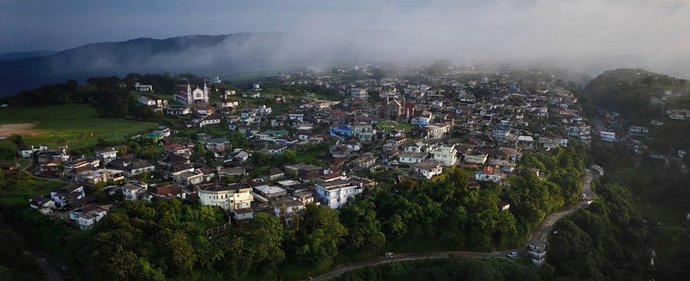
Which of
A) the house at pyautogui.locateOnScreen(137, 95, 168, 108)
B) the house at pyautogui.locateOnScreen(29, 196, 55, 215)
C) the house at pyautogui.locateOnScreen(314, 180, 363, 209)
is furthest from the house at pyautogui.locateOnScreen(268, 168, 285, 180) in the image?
the house at pyautogui.locateOnScreen(137, 95, 168, 108)

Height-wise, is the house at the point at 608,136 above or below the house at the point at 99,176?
below

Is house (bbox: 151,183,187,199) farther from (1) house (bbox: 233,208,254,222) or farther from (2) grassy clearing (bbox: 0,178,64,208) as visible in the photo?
(2) grassy clearing (bbox: 0,178,64,208)

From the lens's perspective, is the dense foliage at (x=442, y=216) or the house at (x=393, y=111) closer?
the dense foliage at (x=442, y=216)

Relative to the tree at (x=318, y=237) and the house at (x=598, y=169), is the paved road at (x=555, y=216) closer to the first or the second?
the house at (x=598, y=169)

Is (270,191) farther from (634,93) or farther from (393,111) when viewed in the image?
(634,93)

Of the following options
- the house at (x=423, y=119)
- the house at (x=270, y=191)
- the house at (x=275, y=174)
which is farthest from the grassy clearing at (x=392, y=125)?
the house at (x=270, y=191)

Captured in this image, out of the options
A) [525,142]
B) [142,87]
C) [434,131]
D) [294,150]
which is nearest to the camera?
[294,150]

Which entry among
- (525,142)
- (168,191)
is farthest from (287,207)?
(525,142)
